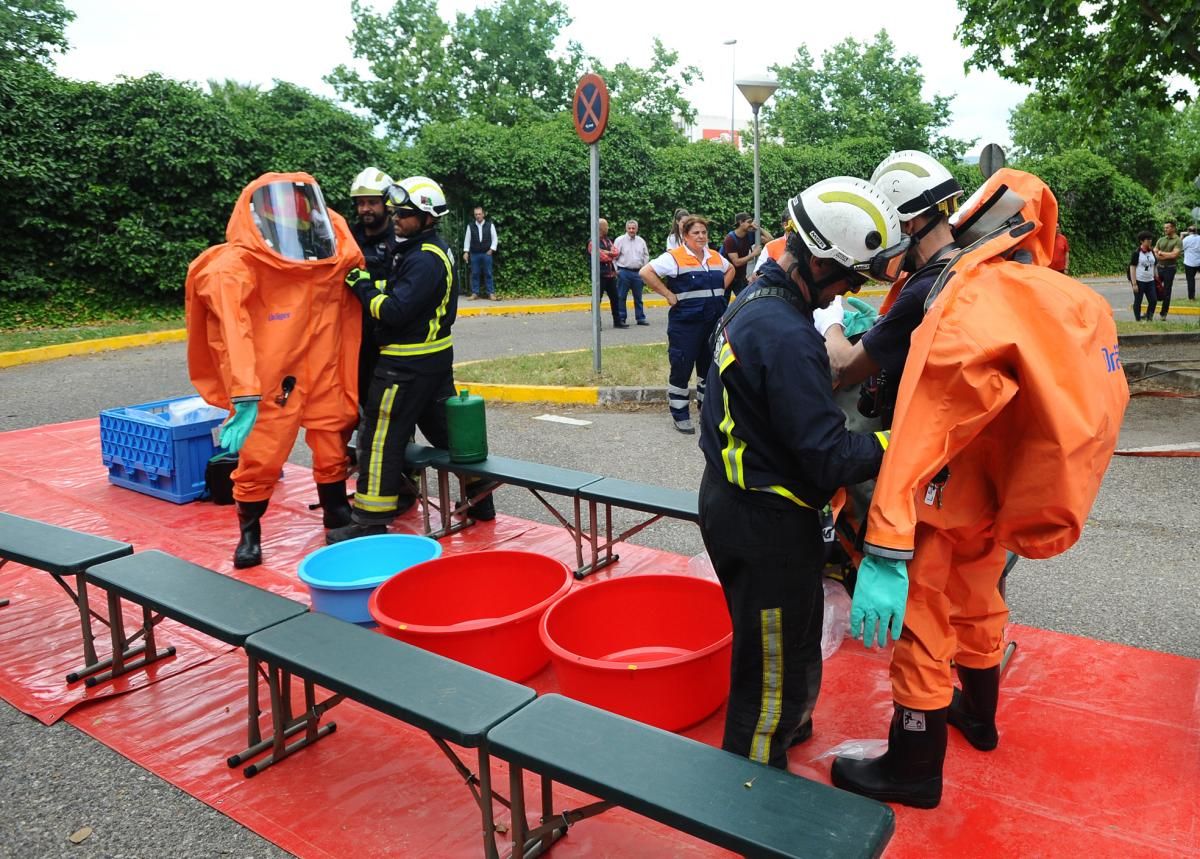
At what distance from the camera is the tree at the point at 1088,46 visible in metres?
9.29

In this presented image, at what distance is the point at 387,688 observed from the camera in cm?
255

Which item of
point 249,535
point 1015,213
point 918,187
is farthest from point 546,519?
point 1015,213

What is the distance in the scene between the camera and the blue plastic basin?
3936 mm

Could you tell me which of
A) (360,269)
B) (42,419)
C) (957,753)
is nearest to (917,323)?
(957,753)

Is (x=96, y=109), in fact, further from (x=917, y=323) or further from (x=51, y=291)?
(x=917, y=323)

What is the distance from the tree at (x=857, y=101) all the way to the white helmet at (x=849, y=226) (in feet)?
131

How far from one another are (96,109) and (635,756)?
1605 cm

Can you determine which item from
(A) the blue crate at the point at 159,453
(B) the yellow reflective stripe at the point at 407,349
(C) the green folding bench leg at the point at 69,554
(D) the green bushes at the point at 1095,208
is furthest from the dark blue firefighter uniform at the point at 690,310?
(D) the green bushes at the point at 1095,208

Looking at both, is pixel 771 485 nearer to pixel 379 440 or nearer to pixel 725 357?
pixel 725 357

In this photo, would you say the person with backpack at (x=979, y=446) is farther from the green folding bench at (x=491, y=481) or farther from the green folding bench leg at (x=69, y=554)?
the green folding bench leg at (x=69, y=554)

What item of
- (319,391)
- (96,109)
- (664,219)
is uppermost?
(96,109)

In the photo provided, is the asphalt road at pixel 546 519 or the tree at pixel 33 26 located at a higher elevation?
the tree at pixel 33 26

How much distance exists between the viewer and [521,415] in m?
8.62

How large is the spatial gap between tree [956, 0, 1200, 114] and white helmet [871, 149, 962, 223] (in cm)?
804
